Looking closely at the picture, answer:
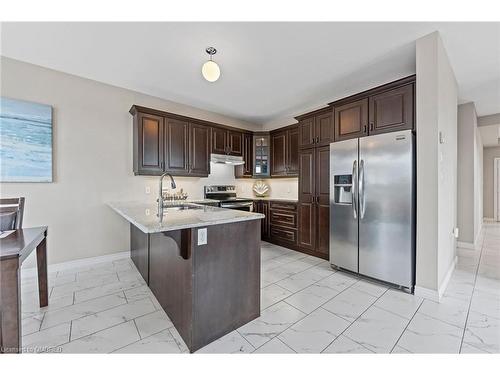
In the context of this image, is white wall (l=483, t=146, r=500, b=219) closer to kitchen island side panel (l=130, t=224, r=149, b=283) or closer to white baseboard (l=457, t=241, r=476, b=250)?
white baseboard (l=457, t=241, r=476, b=250)

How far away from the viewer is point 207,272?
1627 millimetres

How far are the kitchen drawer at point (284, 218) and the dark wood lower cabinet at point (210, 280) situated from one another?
2.17m

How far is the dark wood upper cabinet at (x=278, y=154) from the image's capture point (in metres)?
4.48

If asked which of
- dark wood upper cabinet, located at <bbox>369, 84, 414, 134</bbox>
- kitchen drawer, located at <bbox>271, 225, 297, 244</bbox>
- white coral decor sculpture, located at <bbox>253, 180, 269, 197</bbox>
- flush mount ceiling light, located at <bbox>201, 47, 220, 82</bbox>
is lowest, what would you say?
kitchen drawer, located at <bbox>271, 225, 297, 244</bbox>

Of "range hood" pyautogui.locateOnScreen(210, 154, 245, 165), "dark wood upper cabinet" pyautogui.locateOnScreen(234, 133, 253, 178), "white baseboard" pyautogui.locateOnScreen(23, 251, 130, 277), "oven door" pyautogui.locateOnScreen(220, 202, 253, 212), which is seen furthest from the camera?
"dark wood upper cabinet" pyautogui.locateOnScreen(234, 133, 253, 178)

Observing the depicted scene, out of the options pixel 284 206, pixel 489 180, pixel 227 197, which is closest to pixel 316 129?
pixel 284 206

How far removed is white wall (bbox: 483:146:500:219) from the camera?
23.7ft

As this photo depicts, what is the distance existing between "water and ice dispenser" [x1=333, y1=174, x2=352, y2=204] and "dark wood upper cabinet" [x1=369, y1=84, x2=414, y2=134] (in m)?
0.65

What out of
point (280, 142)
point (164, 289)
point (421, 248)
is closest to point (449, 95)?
point (421, 248)

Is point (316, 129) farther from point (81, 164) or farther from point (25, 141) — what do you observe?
point (25, 141)

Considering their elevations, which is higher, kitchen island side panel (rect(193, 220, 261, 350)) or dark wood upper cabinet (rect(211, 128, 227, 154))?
dark wood upper cabinet (rect(211, 128, 227, 154))

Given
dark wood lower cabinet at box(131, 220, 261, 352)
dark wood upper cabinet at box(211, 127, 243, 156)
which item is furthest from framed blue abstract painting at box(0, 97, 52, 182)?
dark wood upper cabinet at box(211, 127, 243, 156)
